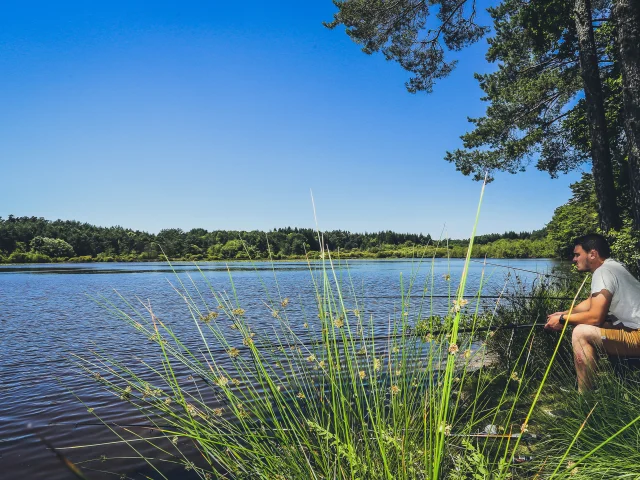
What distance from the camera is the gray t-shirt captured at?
154 inches

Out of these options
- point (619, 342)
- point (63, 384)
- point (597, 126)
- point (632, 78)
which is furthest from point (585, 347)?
point (63, 384)

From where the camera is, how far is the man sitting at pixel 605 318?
12.3 feet

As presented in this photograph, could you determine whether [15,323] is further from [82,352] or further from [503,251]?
[503,251]

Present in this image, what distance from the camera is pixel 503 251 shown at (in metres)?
78.5

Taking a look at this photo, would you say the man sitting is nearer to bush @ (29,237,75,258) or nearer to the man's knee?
the man's knee

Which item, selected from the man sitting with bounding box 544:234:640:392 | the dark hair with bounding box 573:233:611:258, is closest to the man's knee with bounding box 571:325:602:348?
the man sitting with bounding box 544:234:640:392

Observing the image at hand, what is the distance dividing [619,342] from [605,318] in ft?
0.79

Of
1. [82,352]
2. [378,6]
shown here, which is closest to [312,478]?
[82,352]

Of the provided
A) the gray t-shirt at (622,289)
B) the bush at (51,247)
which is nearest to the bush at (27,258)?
the bush at (51,247)

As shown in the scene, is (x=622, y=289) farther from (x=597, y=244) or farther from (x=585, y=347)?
(x=585, y=347)

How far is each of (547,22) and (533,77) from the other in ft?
8.69

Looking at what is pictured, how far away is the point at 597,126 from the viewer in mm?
8086

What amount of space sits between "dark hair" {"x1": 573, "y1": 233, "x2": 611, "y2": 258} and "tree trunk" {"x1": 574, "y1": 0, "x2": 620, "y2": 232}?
15.1ft

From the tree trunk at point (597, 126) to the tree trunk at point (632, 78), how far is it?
177 centimetres
